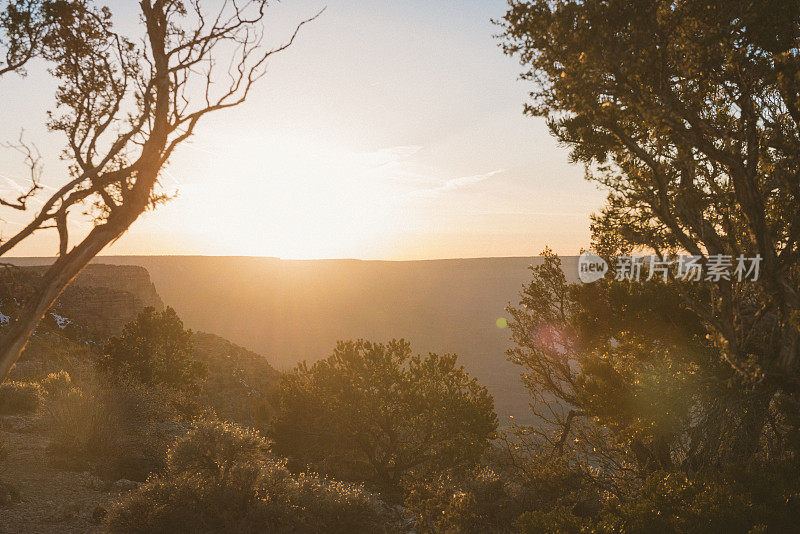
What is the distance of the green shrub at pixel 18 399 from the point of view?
15.2 m

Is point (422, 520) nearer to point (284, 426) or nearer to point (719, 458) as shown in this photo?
point (719, 458)

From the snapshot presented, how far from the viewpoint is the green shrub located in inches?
599

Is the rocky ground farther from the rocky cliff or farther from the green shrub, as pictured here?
the rocky cliff

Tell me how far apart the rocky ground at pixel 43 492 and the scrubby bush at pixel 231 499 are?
999 millimetres

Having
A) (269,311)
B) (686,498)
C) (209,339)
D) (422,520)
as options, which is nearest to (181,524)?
(422,520)

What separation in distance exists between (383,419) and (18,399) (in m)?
11.7

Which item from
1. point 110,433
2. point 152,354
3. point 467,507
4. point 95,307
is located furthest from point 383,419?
point 95,307

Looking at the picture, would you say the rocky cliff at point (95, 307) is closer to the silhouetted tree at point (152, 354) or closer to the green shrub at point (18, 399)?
the silhouetted tree at point (152, 354)

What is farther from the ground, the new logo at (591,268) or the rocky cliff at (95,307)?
the new logo at (591,268)

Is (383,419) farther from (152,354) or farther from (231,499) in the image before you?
(152,354)

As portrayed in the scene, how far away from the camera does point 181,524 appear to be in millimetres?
8062

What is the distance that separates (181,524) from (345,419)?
8.38 meters

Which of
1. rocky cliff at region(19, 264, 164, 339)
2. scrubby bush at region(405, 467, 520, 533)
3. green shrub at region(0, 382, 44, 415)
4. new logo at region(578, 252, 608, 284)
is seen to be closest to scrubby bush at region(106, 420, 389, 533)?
scrubby bush at region(405, 467, 520, 533)

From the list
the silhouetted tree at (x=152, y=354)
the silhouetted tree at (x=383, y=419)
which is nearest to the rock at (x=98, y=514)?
the silhouetted tree at (x=383, y=419)
